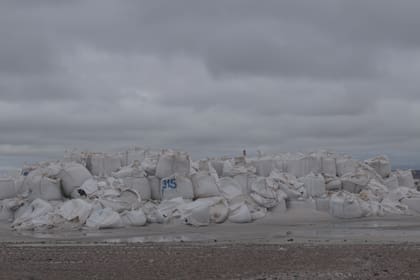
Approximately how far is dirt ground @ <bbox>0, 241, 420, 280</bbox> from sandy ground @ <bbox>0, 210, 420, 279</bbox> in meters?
0.01

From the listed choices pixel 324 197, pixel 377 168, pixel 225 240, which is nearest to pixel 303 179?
pixel 324 197

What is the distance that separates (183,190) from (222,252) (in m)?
8.42

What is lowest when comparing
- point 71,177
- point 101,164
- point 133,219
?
point 133,219

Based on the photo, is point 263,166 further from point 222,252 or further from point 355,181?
point 222,252

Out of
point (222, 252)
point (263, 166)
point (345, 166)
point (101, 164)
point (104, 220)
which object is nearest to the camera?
point (222, 252)

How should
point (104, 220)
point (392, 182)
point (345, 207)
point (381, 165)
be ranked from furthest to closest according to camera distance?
point (381, 165)
point (392, 182)
point (345, 207)
point (104, 220)

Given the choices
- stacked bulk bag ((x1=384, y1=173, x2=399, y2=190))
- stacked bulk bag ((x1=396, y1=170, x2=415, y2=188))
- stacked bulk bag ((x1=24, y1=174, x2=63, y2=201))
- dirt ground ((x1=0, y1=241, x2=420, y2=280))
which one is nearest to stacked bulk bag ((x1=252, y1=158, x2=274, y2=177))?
stacked bulk bag ((x1=384, y1=173, x2=399, y2=190))

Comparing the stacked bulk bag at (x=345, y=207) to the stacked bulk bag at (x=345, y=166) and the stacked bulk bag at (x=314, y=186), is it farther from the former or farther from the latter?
the stacked bulk bag at (x=345, y=166)

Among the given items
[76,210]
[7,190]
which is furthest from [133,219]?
[7,190]

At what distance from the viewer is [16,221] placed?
20.6m

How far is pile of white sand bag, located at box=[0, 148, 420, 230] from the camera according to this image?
2047 centimetres

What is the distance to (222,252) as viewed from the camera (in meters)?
13.5

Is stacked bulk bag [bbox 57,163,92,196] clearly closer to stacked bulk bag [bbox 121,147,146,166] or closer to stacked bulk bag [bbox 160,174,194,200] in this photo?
stacked bulk bag [bbox 160,174,194,200]

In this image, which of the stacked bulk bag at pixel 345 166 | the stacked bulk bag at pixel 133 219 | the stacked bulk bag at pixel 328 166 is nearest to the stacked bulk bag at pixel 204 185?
the stacked bulk bag at pixel 133 219
